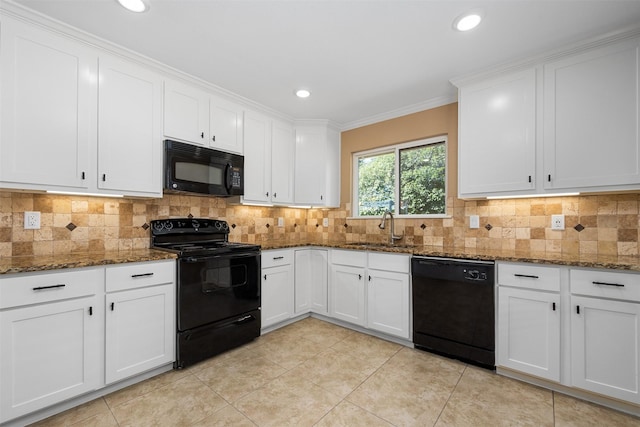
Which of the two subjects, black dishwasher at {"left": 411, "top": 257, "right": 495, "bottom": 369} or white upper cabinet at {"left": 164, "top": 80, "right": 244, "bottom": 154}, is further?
white upper cabinet at {"left": 164, "top": 80, "right": 244, "bottom": 154}

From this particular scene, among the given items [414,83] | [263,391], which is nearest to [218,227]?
[263,391]

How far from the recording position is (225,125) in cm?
285

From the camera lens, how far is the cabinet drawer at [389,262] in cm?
264

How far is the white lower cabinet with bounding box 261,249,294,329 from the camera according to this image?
289 centimetres

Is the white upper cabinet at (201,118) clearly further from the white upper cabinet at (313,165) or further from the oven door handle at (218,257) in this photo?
the oven door handle at (218,257)

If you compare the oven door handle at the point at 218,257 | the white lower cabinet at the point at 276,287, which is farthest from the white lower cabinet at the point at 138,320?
the white lower cabinet at the point at 276,287

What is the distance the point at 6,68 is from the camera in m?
1.70

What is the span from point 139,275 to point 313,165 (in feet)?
7.37

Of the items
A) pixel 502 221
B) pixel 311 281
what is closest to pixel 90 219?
pixel 311 281

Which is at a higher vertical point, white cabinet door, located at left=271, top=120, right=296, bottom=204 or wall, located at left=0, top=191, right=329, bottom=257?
white cabinet door, located at left=271, top=120, right=296, bottom=204

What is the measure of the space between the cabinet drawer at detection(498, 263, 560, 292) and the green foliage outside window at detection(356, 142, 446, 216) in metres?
1.03

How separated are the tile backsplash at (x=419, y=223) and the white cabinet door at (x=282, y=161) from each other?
0.46 meters

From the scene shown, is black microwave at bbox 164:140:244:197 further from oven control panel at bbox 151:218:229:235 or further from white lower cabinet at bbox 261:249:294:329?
white lower cabinet at bbox 261:249:294:329

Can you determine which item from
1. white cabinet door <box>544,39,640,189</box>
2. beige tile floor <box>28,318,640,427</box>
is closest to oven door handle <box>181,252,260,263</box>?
beige tile floor <box>28,318,640,427</box>
